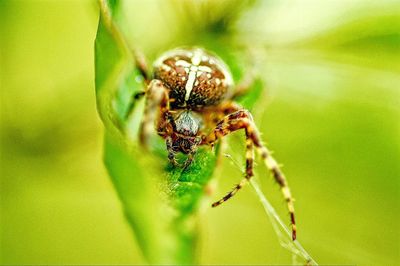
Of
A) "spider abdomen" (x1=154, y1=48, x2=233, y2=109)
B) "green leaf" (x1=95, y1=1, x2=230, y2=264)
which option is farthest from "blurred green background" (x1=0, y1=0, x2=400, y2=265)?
"green leaf" (x1=95, y1=1, x2=230, y2=264)

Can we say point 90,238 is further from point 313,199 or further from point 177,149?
point 177,149

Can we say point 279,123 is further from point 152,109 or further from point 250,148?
point 152,109

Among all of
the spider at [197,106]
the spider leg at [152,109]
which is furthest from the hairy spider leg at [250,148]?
the spider leg at [152,109]

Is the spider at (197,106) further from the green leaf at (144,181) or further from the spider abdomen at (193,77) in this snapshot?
the green leaf at (144,181)

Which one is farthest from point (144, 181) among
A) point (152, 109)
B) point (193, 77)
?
point (193, 77)

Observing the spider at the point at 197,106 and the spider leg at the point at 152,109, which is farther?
the spider at the point at 197,106

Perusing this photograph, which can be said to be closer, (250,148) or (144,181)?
(144,181)

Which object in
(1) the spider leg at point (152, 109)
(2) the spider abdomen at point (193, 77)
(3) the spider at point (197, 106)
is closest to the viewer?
(1) the spider leg at point (152, 109)
